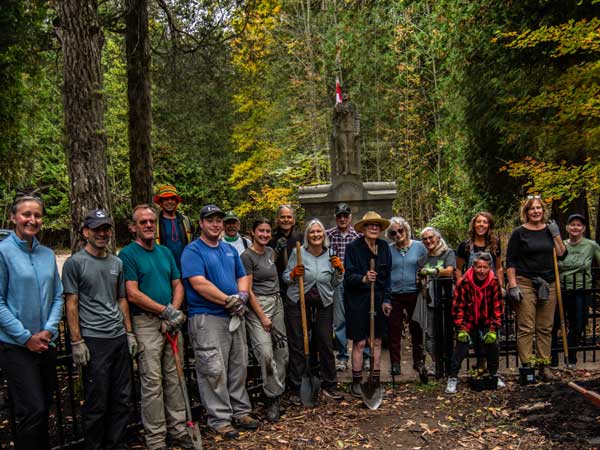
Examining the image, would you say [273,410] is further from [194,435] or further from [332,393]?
[194,435]

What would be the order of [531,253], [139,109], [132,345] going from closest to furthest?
1. [132,345]
2. [531,253]
3. [139,109]

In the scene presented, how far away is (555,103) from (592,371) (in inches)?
156

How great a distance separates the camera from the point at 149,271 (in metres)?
4.47

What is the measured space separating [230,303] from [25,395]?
1.70 meters

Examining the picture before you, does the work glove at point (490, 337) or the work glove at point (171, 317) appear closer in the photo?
the work glove at point (171, 317)

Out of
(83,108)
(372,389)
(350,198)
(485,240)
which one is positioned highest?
(83,108)

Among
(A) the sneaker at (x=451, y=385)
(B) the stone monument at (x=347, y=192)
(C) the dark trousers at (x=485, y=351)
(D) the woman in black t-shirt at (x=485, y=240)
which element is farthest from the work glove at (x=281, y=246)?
(B) the stone monument at (x=347, y=192)

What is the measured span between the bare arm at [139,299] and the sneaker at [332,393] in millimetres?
2187

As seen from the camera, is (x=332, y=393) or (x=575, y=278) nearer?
(x=332, y=393)

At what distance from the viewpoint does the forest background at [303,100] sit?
8055 millimetres

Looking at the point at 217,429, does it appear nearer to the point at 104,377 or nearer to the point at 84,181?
the point at 104,377

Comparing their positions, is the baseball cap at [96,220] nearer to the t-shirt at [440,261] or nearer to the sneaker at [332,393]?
the sneaker at [332,393]

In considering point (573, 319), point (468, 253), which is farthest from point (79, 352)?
point (573, 319)

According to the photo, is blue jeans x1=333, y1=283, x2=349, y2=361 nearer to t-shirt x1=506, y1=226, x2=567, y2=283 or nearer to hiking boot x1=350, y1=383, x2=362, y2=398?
hiking boot x1=350, y1=383, x2=362, y2=398
